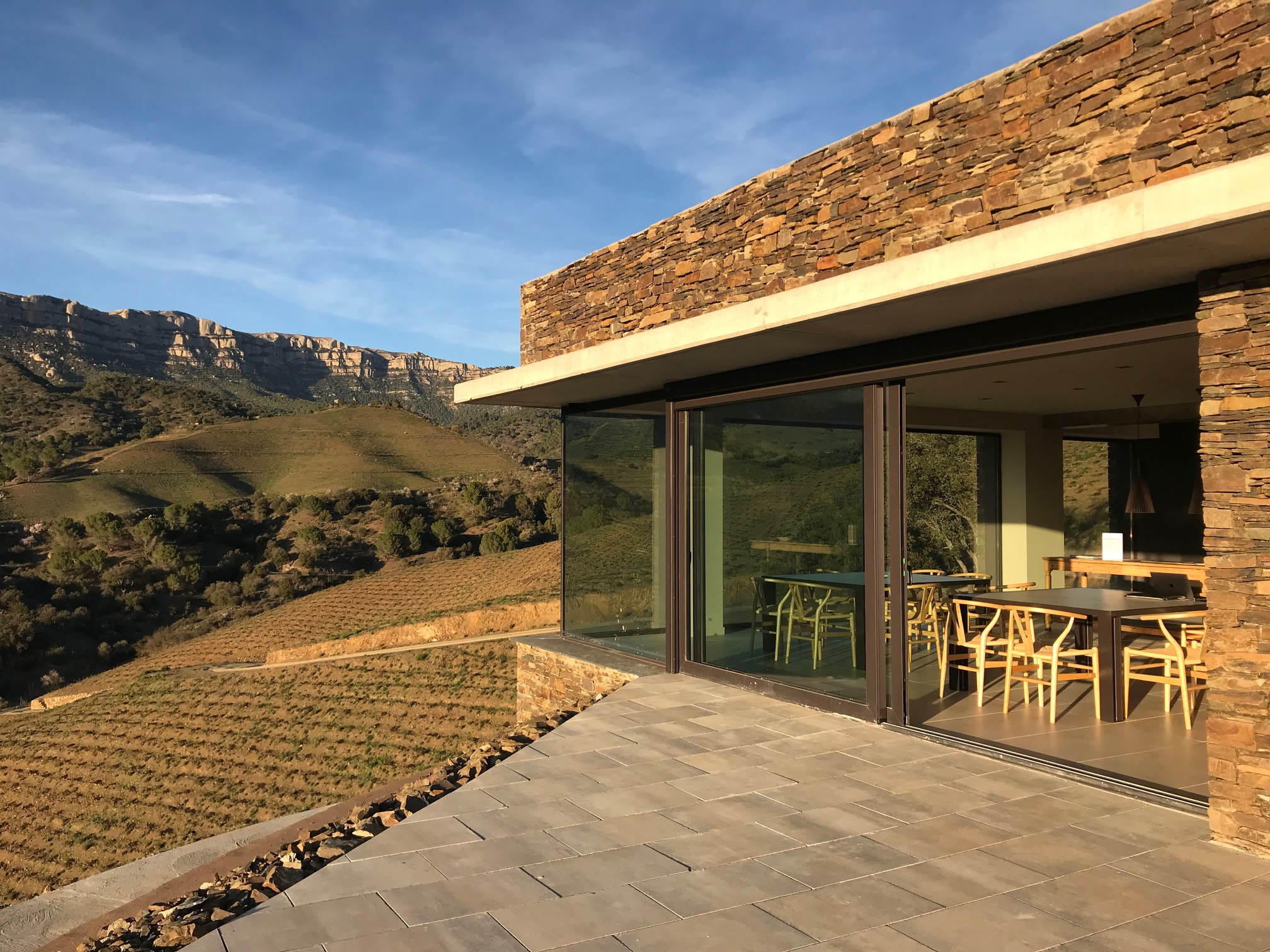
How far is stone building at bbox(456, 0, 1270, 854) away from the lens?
3.60 meters

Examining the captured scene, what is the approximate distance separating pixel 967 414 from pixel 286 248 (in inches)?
1112

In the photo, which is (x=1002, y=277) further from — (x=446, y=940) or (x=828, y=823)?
(x=446, y=940)

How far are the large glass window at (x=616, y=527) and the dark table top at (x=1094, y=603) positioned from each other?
2.89 m

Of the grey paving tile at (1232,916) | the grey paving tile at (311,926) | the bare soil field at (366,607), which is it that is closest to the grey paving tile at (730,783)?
the grey paving tile at (311,926)

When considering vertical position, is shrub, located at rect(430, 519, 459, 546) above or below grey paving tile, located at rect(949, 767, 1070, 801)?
above

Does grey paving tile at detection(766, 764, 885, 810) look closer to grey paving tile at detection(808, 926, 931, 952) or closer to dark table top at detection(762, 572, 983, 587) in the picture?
grey paving tile at detection(808, 926, 931, 952)

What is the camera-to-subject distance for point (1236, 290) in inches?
142

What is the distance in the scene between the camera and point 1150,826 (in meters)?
3.93

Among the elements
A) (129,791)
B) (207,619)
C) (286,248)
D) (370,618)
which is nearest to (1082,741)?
(129,791)

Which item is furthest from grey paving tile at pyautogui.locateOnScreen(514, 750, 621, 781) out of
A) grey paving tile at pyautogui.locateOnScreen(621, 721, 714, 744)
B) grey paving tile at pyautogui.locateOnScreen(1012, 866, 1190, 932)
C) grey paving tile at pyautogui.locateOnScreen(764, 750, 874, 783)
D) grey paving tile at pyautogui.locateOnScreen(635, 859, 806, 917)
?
grey paving tile at pyautogui.locateOnScreen(1012, 866, 1190, 932)

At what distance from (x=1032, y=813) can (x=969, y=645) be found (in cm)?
256

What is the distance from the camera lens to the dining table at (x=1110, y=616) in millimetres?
5840

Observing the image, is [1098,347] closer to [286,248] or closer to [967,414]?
[967,414]

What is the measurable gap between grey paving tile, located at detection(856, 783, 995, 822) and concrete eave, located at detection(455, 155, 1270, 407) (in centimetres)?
237
